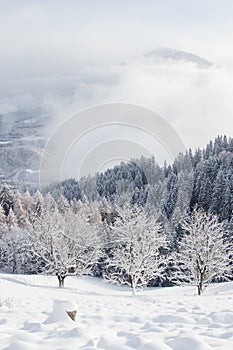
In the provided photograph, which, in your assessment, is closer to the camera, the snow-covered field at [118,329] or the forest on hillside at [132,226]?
the snow-covered field at [118,329]

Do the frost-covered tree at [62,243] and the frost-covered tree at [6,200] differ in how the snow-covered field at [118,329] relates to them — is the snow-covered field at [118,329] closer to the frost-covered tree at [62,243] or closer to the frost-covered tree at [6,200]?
the frost-covered tree at [62,243]

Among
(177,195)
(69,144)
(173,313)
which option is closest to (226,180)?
(177,195)

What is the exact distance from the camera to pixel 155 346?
21.6 ft

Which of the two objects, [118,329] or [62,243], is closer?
[118,329]

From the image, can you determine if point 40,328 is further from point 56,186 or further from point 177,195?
point 56,186

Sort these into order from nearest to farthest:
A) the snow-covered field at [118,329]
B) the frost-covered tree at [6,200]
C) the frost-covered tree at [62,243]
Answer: the snow-covered field at [118,329] → the frost-covered tree at [62,243] → the frost-covered tree at [6,200]

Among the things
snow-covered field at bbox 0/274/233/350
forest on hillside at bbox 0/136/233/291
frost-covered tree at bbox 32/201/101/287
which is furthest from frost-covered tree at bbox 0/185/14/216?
snow-covered field at bbox 0/274/233/350

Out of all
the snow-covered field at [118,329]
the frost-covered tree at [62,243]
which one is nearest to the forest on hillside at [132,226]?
the frost-covered tree at [62,243]

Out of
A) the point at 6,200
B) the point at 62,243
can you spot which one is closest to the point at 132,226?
the point at 62,243

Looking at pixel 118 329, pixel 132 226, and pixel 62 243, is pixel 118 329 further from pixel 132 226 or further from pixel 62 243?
pixel 62 243

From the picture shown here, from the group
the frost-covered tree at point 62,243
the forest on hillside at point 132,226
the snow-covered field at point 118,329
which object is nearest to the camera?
the snow-covered field at point 118,329

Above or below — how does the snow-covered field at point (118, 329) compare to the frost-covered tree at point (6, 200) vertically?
below

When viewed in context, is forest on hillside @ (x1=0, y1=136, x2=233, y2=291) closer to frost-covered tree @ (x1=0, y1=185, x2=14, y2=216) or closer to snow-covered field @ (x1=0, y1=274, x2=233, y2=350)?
frost-covered tree @ (x1=0, y1=185, x2=14, y2=216)

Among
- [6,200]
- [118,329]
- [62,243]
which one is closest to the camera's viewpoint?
[118,329]
